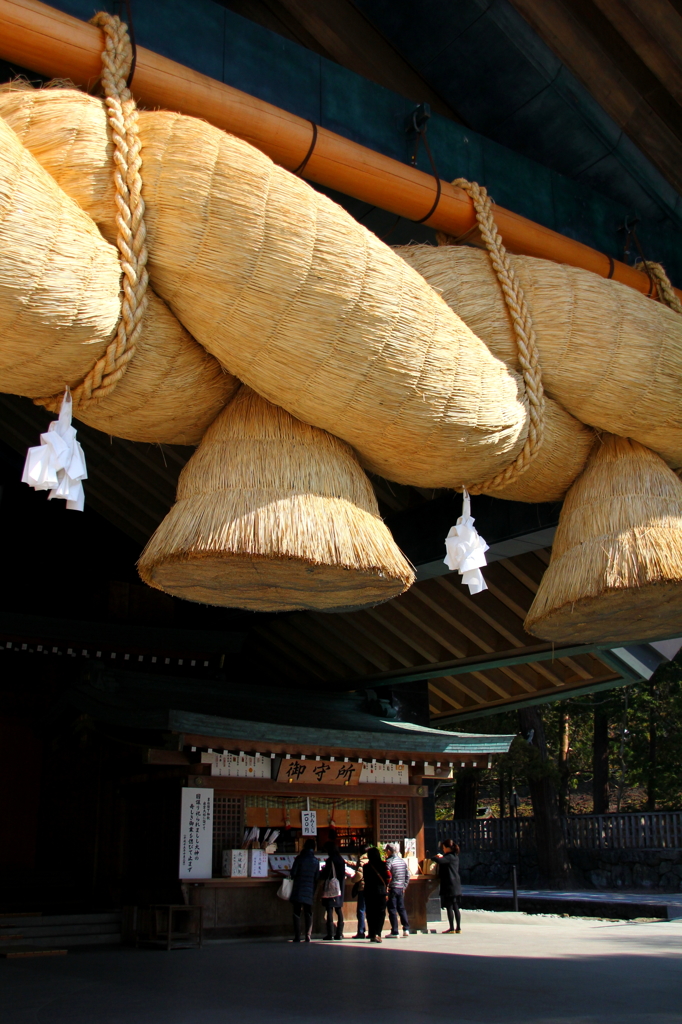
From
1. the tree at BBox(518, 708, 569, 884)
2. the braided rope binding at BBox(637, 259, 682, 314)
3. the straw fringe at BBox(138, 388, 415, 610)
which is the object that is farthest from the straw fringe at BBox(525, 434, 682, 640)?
the tree at BBox(518, 708, 569, 884)

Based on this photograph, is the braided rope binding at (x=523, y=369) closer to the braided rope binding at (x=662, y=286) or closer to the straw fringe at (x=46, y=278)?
the braided rope binding at (x=662, y=286)

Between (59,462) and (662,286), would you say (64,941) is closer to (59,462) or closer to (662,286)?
(59,462)

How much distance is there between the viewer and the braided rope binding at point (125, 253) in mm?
1878

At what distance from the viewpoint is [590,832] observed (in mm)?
17484

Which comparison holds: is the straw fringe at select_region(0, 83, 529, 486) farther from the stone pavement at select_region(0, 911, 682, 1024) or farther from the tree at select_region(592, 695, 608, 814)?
the tree at select_region(592, 695, 608, 814)

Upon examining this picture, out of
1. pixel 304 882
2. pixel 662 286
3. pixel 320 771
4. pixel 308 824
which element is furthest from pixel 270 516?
pixel 308 824

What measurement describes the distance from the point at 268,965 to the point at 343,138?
6.07m

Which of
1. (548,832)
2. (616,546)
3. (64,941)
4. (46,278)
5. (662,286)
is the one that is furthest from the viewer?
(548,832)

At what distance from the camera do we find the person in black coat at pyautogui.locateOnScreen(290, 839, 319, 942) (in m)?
8.40

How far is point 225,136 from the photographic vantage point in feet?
6.62

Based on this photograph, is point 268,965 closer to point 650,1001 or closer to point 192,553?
point 650,1001

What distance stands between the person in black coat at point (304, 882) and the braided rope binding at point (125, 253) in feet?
24.3

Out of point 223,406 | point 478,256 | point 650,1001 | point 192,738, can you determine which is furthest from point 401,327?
point 192,738

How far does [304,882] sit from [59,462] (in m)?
7.44
